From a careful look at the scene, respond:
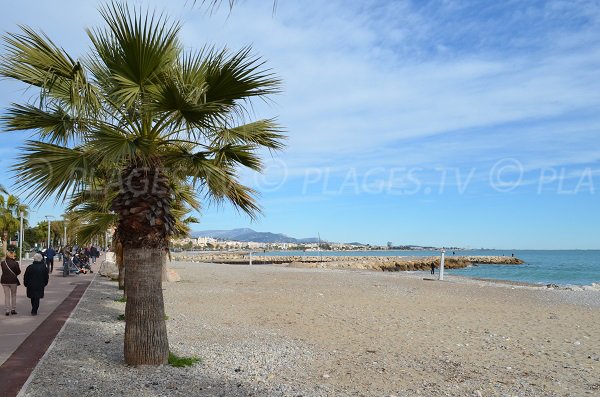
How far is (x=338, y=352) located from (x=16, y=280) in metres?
7.42

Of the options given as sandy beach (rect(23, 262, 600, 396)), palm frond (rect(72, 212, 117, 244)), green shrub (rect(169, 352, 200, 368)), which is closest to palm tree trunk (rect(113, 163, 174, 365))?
green shrub (rect(169, 352, 200, 368))

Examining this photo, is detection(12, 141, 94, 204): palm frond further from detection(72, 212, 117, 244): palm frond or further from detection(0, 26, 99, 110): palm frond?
detection(72, 212, 117, 244): palm frond

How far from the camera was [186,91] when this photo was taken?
583 cm

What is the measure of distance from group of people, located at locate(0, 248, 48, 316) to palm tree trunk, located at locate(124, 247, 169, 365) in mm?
5872

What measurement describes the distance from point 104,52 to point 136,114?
0.81 meters

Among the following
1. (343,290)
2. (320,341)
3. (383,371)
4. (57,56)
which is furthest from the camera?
(343,290)

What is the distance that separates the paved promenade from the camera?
6.00 m

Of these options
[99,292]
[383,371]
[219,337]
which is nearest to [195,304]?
[99,292]

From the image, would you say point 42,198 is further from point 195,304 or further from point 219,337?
point 195,304

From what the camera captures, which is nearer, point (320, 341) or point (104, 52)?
point (104, 52)

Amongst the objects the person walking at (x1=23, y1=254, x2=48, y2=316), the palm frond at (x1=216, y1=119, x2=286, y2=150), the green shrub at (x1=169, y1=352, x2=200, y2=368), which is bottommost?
the green shrub at (x1=169, y1=352, x2=200, y2=368)

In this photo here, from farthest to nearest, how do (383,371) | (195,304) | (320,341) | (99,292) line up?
(99,292), (195,304), (320,341), (383,371)

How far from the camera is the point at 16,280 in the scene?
36.2ft

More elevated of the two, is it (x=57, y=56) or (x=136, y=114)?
(x=57, y=56)
